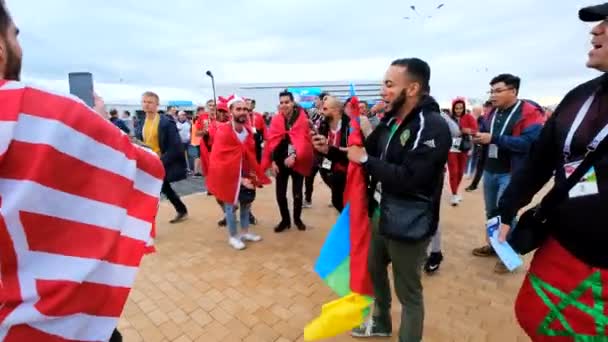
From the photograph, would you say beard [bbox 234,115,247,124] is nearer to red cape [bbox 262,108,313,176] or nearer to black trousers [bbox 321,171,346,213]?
red cape [bbox 262,108,313,176]

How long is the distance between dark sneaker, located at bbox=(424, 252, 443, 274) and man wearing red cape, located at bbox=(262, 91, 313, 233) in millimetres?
1974

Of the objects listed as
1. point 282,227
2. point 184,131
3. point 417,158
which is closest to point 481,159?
point 282,227

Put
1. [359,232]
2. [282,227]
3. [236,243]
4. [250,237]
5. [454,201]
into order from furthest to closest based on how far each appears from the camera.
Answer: [454,201] < [282,227] < [250,237] < [236,243] < [359,232]

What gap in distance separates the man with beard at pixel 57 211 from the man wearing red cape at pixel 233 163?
3.00 metres

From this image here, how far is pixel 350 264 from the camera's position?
234cm

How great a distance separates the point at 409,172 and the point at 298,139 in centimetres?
291

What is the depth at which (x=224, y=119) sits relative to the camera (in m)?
4.82

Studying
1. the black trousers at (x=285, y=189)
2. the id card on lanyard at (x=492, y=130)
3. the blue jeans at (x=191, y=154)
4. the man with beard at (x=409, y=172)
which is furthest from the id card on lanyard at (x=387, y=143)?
the blue jeans at (x=191, y=154)

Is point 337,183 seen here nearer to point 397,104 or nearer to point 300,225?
point 300,225

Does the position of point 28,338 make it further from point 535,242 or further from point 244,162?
point 244,162

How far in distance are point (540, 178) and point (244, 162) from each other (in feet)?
11.1

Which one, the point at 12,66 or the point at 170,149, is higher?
the point at 12,66

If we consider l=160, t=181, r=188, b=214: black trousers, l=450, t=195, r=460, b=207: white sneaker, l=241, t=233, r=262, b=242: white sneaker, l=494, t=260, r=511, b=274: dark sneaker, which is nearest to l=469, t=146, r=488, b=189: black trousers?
l=450, t=195, r=460, b=207: white sneaker

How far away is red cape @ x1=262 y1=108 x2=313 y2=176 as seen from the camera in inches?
182
